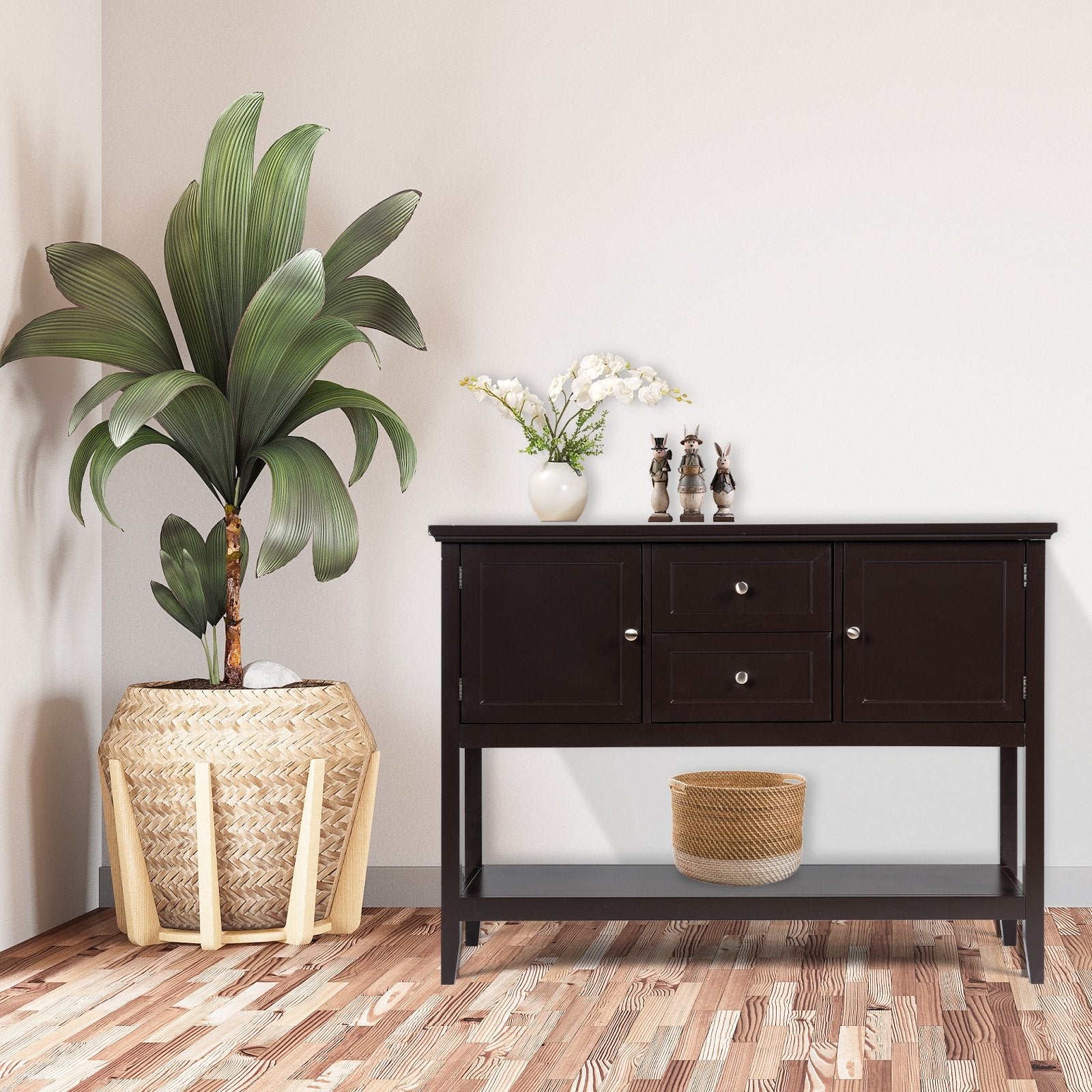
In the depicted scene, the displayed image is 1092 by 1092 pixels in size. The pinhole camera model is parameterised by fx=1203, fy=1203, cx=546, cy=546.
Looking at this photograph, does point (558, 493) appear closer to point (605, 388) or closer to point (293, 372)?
point (605, 388)

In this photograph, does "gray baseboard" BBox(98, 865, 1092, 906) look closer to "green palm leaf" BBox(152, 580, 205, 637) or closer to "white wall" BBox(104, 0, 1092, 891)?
"white wall" BBox(104, 0, 1092, 891)

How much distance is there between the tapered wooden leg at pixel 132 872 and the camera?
7.86ft

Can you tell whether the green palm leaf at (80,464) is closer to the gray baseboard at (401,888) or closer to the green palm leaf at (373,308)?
the green palm leaf at (373,308)

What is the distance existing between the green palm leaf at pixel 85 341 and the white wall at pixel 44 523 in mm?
91

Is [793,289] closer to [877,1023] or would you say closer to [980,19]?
[980,19]

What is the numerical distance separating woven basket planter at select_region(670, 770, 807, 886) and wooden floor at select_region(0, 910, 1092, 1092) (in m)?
0.17

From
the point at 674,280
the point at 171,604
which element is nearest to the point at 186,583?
the point at 171,604

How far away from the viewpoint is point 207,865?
7.71 feet

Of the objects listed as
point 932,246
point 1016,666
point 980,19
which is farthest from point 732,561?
point 980,19

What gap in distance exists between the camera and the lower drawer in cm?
222

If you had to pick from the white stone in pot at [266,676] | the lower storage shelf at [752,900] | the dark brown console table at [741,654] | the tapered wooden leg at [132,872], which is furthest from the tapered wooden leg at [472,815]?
the tapered wooden leg at [132,872]

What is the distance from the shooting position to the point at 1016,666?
2.19 meters

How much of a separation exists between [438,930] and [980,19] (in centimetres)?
234

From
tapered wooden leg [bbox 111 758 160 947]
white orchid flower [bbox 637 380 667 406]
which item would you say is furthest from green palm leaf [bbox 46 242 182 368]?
white orchid flower [bbox 637 380 667 406]
